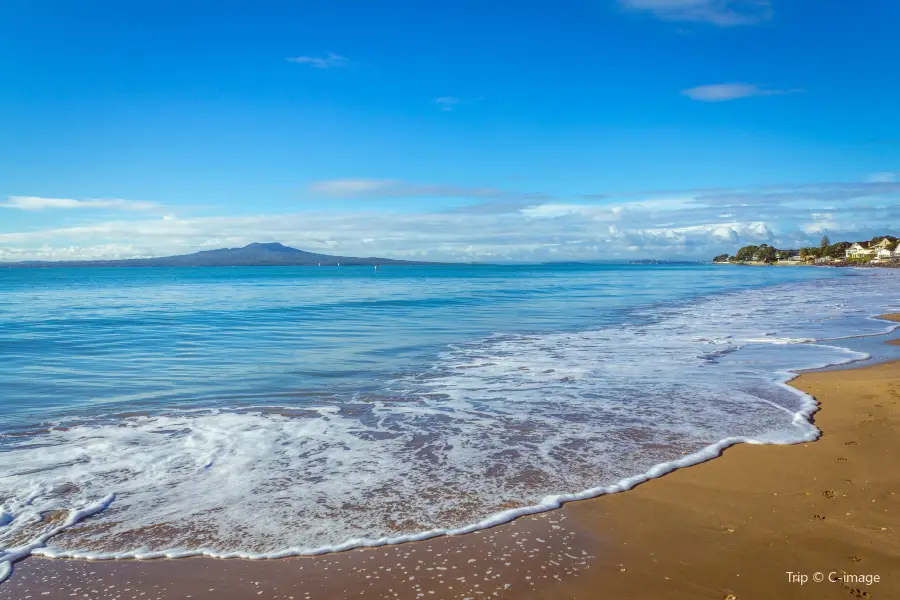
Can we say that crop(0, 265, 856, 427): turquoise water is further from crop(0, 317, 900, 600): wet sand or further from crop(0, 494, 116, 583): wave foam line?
crop(0, 317, 900, 600): wet sand

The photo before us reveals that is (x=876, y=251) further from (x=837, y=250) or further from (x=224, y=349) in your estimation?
(x=224, y=349)

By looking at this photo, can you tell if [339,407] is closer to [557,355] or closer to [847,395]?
[557,355]

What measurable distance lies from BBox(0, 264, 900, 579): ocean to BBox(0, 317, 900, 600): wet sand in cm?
30

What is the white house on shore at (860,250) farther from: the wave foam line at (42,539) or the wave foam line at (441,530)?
the wave foam line at (42,539)

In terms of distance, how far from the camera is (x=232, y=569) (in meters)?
4.66

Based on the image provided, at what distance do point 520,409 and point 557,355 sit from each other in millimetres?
6186

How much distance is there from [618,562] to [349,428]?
5.04m

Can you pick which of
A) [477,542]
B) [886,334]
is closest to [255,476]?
[477,542]

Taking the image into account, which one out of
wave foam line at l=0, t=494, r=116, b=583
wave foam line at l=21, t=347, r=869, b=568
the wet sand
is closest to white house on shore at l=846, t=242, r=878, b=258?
wave foam line at l=21, t=347, r=869, b=568

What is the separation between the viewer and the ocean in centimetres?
555

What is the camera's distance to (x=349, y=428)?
8758 mm

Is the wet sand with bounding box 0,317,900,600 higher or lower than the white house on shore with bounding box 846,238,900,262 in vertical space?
lower

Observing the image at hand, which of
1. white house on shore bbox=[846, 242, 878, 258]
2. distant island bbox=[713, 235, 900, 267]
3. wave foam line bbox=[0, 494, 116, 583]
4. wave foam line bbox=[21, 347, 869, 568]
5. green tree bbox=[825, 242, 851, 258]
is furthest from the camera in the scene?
green tree bbox=[825, 242, 851, 258]

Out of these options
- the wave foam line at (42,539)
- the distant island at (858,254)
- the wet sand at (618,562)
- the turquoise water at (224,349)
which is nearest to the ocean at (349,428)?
the wave foam line at (42,539)
